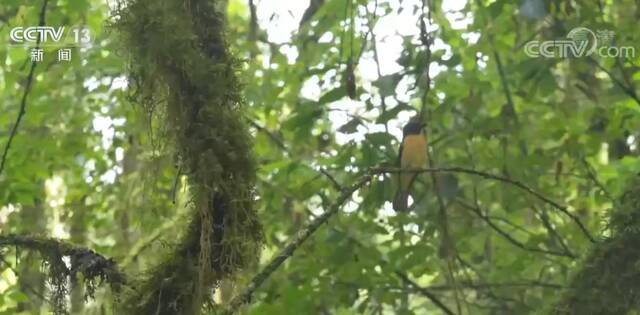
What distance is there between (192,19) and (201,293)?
25.4 inches

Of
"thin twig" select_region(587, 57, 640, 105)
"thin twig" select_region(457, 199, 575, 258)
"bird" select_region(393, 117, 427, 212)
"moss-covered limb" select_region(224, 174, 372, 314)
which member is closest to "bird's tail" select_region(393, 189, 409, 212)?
→ "bird" select_region(393, 117, 427, 212)

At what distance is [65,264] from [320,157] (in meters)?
1.82

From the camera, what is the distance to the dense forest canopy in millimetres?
1978

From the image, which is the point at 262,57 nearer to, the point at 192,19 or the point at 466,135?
the point at 466,135

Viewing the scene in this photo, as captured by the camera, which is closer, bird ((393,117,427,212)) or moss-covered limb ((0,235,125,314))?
moss-covered limb ((0,235,125,314))

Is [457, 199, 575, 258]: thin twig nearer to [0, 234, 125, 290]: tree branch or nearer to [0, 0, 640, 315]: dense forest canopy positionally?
Result: [0, 0, 640, 315]: dense forest canopy

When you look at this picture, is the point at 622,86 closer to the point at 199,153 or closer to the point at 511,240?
the point at 511,240

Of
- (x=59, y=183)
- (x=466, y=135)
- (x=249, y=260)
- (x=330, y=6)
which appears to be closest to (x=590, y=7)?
(x=466, y=135)

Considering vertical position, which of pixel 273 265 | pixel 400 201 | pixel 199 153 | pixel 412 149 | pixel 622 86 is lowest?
pixel 273 265

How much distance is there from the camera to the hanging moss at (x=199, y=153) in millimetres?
1913

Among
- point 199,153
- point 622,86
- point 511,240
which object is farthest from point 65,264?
point 622,86

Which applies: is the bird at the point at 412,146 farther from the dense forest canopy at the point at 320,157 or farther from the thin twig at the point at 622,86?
the thin twig at the point at 622,86

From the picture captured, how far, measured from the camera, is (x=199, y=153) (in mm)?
1922

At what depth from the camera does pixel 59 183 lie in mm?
5449
